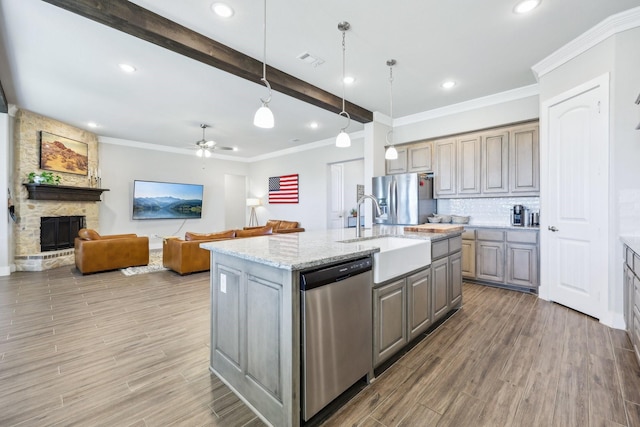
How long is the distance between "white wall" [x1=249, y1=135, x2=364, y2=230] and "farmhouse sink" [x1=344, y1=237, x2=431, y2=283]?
435cm

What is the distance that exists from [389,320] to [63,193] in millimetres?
6870

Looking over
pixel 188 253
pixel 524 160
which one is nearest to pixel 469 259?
pixel 524 160

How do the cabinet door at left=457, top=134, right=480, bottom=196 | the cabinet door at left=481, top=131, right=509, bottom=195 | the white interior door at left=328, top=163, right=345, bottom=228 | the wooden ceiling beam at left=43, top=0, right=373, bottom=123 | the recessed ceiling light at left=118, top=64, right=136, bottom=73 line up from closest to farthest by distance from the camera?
the wooden ceiling beam at left=43, top=0, right=373, bottom=123 < the recessed ceiling light at left=118, top=64, right=136, bottom=73 < the cabinet door at left=481, top=131, right=509, bottom=195 < the cabinet door at left=457, top=134, right=480, bottom=196 < the white interior door at left=328, top=163, right=345, bottom=228

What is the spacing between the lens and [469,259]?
437 centimetres

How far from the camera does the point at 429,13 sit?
8.45 feet

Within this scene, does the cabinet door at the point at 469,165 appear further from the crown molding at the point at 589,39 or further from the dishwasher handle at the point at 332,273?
the dishwasher handle at the point at 332,273

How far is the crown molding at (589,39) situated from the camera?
2625 mm

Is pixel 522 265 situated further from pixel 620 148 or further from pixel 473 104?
pixel 473 104

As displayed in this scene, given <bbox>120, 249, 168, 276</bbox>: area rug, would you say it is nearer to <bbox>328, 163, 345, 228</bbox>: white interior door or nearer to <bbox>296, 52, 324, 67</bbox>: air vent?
<bbox>328, 163, 345, 228</bbox>: white interior door

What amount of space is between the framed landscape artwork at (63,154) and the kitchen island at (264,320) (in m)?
5.88

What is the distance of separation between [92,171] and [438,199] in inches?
302

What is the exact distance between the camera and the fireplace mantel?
5.22m

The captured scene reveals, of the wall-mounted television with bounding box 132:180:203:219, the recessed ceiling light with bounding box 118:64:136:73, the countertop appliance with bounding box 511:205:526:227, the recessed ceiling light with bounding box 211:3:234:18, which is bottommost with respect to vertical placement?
the countertop appliance with bounding box 511:205:526:227

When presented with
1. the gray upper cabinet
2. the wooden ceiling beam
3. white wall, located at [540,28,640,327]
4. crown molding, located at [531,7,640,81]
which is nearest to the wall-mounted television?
the wooden ceiling beam
